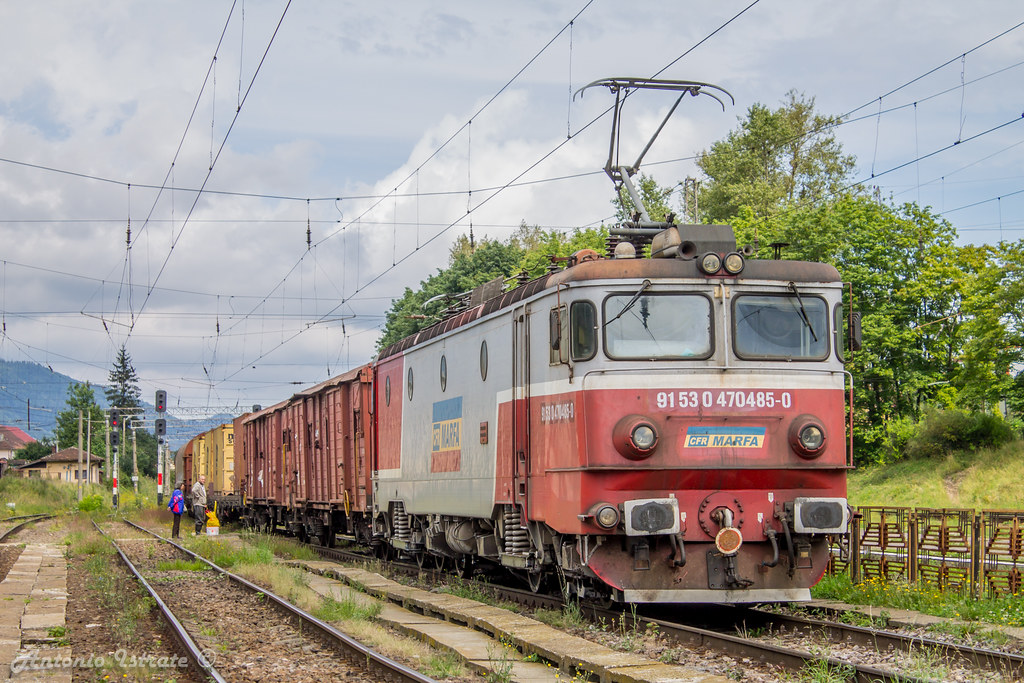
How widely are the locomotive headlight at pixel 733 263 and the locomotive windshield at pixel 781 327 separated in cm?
29

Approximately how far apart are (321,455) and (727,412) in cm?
1459

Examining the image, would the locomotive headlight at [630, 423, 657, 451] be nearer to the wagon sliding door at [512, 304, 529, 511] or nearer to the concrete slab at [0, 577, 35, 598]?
the wagon sliding door at [512, 304, 529, 511]

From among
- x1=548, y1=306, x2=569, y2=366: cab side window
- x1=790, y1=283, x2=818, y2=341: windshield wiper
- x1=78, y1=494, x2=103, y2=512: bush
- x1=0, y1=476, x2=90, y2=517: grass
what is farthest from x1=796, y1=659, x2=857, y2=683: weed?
x1=0, y1=476, x2=90, y2=517: grass

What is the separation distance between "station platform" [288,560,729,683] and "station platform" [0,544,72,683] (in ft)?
11.1

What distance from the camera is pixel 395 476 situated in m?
18.0

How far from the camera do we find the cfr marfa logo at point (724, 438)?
10.7 meters

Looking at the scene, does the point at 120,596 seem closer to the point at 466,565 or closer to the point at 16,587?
the point at 16,587

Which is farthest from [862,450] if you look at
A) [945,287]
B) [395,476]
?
[395,476]

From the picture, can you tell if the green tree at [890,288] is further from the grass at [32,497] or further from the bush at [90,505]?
the grass at [32,497]

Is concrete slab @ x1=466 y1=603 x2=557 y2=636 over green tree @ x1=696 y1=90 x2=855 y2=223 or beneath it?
beneath

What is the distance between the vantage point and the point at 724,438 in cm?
1076

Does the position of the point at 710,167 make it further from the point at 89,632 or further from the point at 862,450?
the point at 89,632

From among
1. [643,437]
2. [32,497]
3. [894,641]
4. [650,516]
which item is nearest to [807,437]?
[643,437]

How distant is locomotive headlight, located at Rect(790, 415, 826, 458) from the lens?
1082 centimetres
